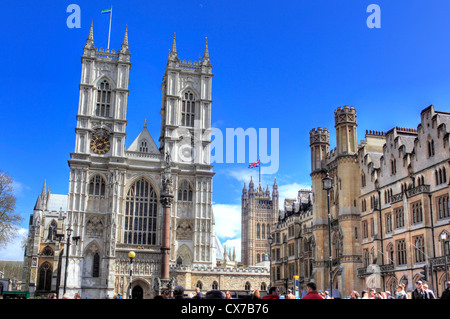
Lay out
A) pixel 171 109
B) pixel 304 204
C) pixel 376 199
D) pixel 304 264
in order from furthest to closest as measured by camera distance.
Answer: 1. pixel 171 109
2. pixel 304 204
3. pixel 304 264
4. pixel 376 199

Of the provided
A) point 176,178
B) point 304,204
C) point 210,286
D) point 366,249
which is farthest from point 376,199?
point 176,178

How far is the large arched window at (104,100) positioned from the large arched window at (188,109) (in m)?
10.5

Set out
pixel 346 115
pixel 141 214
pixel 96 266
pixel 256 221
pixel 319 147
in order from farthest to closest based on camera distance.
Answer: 1. pixel 256 221
2. pixel 141 214
3. pixel 96 266
4. pixel 319 147
5. pixel 346 115

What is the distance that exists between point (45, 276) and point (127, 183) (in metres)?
28.1

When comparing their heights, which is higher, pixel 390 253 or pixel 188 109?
pixel 188 109

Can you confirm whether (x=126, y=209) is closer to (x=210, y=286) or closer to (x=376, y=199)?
(x=210, y=286)

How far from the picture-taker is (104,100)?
2761 inches

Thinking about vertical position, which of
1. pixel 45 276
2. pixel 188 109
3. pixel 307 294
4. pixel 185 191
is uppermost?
pixel 188 109

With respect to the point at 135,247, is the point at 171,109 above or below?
above

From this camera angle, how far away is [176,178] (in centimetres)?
6750

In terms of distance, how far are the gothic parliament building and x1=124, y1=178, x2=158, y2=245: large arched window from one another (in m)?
0.13

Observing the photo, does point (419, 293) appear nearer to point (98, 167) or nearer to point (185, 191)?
point (185, 191)

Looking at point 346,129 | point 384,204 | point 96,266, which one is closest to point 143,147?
point 96,266
